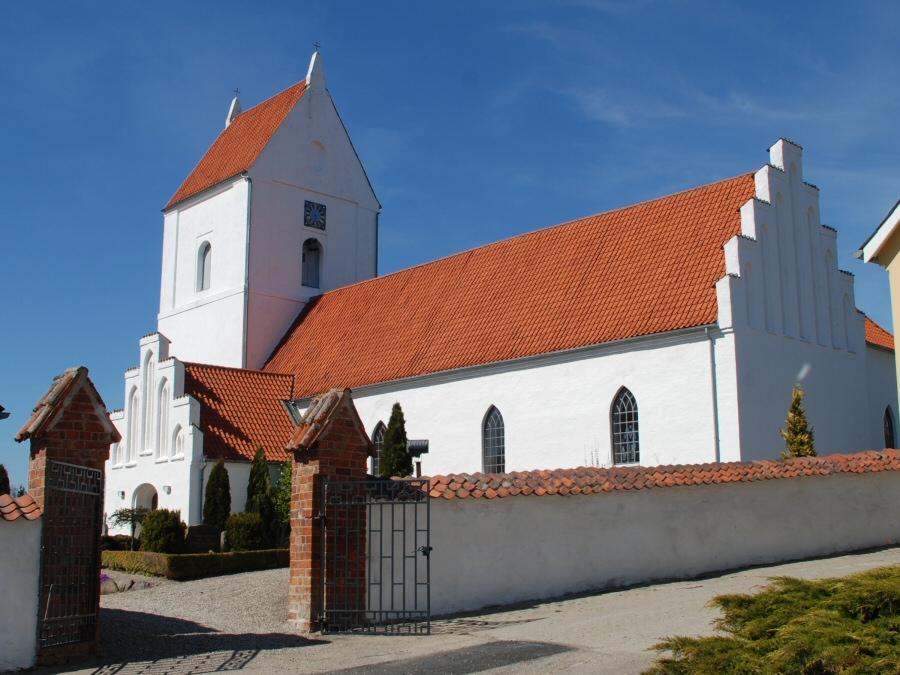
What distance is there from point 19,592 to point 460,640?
456cm

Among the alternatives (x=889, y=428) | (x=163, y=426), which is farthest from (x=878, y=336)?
(x=163, y=426)

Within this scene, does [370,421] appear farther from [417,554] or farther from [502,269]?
[417,554]

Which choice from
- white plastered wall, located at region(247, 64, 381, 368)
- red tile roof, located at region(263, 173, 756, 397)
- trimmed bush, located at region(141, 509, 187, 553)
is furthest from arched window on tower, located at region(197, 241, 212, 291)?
trimmed bush, located at region(141, 509, 187, 553)

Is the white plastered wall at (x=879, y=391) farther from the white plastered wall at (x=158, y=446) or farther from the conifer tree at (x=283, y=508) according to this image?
the white plastered wall at (x=158, y=446)

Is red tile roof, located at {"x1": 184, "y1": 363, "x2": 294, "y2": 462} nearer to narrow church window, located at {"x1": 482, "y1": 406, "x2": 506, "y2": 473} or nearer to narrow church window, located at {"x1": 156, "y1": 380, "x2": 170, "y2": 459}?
narrow church window, located at {"x1": 156, "y1": 380, "x2": 170, "y2": 459}

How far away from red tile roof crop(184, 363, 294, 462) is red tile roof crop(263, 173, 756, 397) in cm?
105

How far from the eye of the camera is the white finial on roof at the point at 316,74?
36812 millimetres

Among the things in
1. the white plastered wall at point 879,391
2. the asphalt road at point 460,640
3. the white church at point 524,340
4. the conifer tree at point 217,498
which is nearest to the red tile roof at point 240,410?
the white church at point 524,340

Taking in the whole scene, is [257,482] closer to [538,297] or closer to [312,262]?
[538,297]

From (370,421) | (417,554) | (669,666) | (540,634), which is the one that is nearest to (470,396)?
(370,421)

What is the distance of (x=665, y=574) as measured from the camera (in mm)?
14594

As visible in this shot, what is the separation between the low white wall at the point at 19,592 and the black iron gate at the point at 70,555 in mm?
113

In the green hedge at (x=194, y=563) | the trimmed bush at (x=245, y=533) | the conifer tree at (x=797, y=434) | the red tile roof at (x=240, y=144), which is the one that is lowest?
the green hedge at (x=194, y=563)

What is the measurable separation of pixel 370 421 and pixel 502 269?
226 inches
